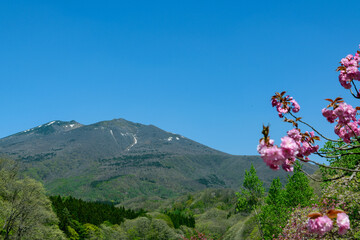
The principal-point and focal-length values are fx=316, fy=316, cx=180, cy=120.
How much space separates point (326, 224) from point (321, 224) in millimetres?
71

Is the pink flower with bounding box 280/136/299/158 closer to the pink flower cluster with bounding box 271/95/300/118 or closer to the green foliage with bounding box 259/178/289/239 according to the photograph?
the pink flower cluster with bounding box 271/95/300/118

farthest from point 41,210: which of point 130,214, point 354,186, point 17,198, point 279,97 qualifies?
point 130,214

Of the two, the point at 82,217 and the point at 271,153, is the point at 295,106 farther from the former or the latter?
the point at 82,217

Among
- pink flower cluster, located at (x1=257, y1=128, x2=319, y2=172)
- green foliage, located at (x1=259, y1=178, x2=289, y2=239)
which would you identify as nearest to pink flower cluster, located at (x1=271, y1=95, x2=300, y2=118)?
pink flower cluster, located at (x1=257, y1=128, x2=319, y2=172)

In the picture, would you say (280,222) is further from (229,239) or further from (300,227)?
(229,239)

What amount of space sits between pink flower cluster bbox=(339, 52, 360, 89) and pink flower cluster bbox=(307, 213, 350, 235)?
4028 mm

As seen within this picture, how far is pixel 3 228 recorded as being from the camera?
154 ft

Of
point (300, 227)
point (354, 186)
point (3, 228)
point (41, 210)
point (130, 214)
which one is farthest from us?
point (130, 214)

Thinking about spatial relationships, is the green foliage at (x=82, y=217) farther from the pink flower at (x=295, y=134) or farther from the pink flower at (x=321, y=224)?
the pink flower at (x=321, y=224)

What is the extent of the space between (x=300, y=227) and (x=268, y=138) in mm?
24908

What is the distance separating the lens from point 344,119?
22.9 ft

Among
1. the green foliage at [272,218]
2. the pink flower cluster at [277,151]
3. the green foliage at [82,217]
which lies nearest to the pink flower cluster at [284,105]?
the pink flower cluster at [277,151]

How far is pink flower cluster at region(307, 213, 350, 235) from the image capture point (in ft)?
15.1

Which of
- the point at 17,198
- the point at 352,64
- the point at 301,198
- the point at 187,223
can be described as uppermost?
the point at 352,64
